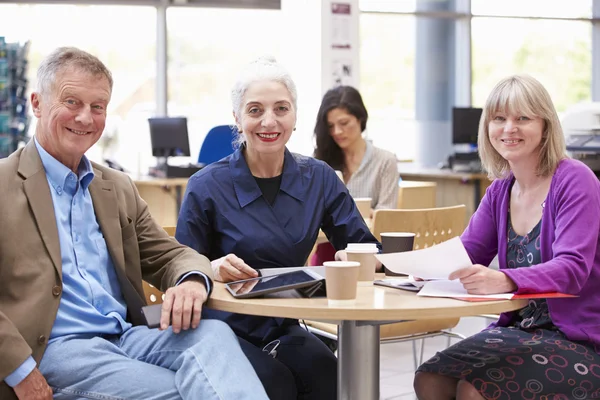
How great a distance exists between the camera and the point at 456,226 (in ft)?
10.1

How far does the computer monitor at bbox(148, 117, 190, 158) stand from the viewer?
23.5 feet

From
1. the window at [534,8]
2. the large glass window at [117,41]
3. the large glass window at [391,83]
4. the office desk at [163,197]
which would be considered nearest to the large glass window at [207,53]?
the large glass window at [117,41]

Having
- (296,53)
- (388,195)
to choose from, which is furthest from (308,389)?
(296,53)

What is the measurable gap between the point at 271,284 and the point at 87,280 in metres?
0.46

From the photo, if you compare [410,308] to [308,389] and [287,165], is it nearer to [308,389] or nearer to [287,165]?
[308,389]

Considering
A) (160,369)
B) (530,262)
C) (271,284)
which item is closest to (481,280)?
(530,262)

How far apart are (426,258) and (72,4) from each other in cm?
782

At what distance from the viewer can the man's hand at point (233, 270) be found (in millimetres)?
1983

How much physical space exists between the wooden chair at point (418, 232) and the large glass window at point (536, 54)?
7175mm

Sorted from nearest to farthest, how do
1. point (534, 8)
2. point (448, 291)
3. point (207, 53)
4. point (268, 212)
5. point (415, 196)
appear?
1. point (448, 291)
2. point (268, 212)
3. point (415, 196)
4. point (207, 53)
5. point (534, 8)

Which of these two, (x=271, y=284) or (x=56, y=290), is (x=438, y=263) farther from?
(x=56, y=290)

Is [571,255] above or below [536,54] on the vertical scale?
below

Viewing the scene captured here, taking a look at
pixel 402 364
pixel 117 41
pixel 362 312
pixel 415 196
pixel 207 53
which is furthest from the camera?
pixel 207 53

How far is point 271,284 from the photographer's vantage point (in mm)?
1785
